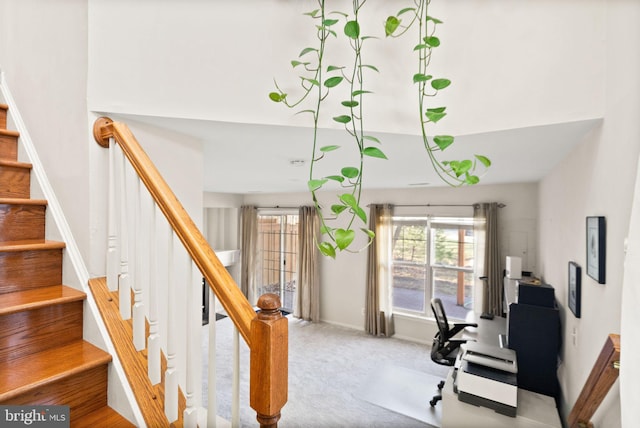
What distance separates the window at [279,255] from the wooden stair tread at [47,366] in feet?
17.3

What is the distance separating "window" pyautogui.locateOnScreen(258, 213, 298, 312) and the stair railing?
16.6 feet

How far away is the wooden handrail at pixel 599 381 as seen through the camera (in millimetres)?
1013

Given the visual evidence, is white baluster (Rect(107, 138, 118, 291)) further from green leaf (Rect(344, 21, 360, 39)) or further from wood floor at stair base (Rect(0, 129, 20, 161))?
green leaf (Rect(344, 21, 360, 39))

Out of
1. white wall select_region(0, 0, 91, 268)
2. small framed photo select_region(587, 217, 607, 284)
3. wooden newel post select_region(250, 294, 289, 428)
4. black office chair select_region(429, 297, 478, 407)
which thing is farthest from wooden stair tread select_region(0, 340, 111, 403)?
black office chair select_region(429, 297, 478, 407)

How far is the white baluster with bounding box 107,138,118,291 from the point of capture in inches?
50.8

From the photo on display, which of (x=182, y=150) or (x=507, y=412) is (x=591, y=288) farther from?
(x=182, y=150)

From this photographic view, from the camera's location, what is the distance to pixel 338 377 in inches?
161

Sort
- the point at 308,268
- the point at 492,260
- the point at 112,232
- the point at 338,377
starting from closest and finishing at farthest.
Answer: the point at 112,232
the point at 338,377
the point at 492,260
the point at 308,268

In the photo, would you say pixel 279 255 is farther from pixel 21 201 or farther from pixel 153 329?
pixel 153 329

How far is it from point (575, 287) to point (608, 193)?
0.79 m

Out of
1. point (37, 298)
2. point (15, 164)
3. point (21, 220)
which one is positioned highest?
point (15, 164)

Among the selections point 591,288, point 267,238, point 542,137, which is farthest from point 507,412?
point 267,238

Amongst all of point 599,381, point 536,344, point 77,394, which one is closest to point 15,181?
point 77,394
